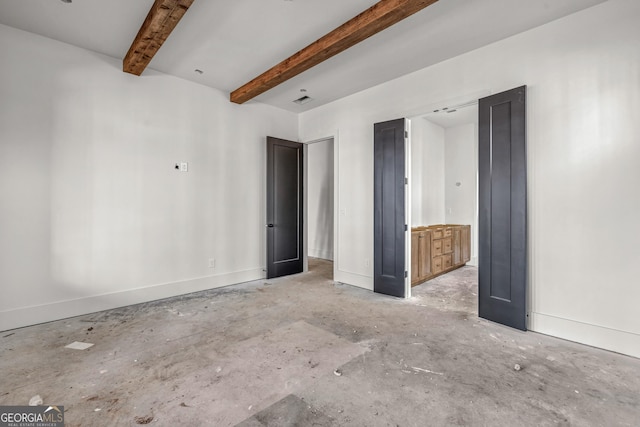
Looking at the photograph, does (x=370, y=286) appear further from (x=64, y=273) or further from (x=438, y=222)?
(x=64, y=273)

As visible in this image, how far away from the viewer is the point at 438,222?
6.46m

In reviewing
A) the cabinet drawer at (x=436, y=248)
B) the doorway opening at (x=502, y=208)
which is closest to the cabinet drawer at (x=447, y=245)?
the cabinet drawer at (x=436, y=248)

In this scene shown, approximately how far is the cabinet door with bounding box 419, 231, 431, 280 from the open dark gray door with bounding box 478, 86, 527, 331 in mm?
1436

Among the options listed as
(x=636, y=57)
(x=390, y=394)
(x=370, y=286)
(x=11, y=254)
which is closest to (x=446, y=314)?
(x=370, y=286)

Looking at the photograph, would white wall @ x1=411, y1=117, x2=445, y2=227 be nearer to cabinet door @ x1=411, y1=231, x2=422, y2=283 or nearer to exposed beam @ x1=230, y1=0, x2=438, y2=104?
cabinet door @ x1=411, y1=231, x2=422, y2=283

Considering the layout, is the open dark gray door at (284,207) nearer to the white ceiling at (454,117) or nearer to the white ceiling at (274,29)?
the white ceiling at (274,29)

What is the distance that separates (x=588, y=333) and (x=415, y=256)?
2152mm

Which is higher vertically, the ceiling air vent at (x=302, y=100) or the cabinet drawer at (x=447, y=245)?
the ceiling air vent at (x=302, y=100)

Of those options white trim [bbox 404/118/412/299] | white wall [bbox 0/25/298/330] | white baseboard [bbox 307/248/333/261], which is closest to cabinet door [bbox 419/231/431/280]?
white trim [bbox 404/118/412/299]

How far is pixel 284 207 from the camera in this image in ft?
16.8

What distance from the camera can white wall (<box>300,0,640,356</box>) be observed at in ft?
7.88

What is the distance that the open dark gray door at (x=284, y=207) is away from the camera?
4.95 metres

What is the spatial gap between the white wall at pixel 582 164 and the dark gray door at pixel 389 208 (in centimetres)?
117

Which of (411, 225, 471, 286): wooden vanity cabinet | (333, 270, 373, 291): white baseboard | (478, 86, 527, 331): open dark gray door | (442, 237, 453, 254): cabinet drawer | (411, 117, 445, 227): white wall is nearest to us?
(478, 86, 527, 331): open dark gray door
